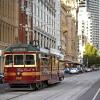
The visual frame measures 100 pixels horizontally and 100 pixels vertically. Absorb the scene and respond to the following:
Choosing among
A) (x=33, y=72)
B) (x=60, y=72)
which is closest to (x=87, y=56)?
(x=60, y=72)

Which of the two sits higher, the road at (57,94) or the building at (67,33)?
the building at (67,33)

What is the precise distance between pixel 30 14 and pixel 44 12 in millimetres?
19399

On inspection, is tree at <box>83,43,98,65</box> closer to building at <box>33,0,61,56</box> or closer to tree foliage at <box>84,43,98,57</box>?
tree foliage at <box>84,43,98,57</box>

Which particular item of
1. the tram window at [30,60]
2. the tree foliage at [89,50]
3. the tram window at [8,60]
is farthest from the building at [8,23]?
the tree foliage at [89,50]

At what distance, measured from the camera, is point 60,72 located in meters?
43.2

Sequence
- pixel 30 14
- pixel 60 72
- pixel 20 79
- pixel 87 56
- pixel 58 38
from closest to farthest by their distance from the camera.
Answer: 1. pixel 20 79
2. pixel 60 72
3. pixel 30 14
4. pixel 58 38
5. pixel 87 56

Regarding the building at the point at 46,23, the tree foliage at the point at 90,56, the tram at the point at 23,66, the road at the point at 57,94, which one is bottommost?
the road at the point at 57,94

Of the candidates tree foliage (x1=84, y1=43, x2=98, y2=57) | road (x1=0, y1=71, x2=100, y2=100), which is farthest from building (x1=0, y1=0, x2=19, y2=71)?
tree foliage (x1=84, y1=43, x2=98, y2=57)

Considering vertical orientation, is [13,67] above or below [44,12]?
below

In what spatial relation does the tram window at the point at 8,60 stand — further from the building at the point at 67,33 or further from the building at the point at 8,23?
the building at the point at 67,33

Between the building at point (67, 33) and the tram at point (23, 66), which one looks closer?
the tram at point (23, 66)

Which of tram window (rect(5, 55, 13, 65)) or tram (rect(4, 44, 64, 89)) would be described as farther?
tram window (rect(5, 55, 13, 65))

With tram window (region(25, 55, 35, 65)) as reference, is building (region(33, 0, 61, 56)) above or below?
above

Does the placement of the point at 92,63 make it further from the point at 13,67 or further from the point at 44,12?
the point at 13,67
